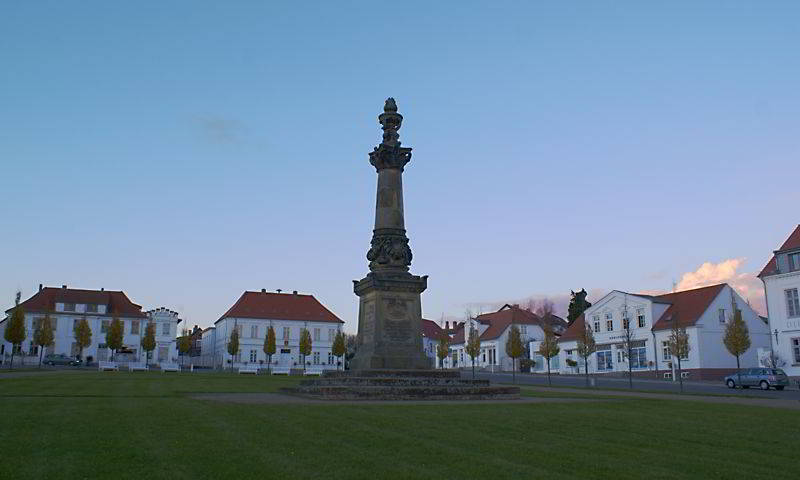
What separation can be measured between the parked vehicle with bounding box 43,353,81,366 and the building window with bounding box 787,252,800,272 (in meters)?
67.3

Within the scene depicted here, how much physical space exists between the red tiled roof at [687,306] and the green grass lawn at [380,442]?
41.1 metres

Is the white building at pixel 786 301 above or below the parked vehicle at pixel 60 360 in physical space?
above

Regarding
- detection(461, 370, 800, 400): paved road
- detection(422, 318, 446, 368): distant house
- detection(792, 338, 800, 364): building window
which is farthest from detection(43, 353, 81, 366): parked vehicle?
detection(792, 338, 800, 364): building window

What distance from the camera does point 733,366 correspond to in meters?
53.8

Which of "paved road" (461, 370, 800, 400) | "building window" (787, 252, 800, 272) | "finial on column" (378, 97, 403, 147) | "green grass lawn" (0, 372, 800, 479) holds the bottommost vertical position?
"paved road" (461, 370, 800, 400)

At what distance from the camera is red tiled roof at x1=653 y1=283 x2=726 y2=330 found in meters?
54.5

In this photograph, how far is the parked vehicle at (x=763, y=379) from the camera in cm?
3697

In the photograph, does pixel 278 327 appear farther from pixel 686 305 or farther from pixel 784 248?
pixel 784 248

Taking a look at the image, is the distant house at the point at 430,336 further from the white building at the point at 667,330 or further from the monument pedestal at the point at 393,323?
the monument pedestal at the point at 393,323

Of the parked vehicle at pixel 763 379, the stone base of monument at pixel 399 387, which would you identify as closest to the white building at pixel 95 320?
the parked vehicle at pixel 763 379

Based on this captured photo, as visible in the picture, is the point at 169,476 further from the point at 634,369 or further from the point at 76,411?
the point at 634,369

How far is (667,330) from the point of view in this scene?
56375mm

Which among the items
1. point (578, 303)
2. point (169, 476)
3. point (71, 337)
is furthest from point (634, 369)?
point (71, 337)

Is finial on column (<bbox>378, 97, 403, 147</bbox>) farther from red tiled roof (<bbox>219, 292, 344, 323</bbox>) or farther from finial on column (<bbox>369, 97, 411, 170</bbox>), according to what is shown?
red tiled roof (<bbox>219, 292, 344, 323</bbox>)
